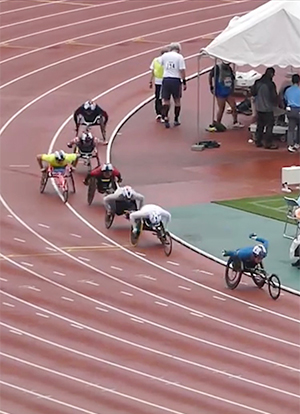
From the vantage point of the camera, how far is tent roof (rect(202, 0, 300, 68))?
26438 millimetres

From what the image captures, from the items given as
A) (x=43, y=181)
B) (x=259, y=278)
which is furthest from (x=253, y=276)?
(x=43, y=181)

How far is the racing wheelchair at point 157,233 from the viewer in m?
20.2

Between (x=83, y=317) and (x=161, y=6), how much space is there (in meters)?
25.9

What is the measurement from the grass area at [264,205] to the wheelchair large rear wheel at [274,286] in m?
3.57

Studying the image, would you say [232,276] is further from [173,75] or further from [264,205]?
[173,75]

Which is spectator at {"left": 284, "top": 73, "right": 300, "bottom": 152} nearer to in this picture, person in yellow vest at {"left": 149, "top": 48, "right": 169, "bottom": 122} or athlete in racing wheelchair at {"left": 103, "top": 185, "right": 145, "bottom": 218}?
person in yellow vest at {"left": 149, "top": 48, "right": 169, "bottom": 122}

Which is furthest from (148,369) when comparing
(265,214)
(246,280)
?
(265,214)

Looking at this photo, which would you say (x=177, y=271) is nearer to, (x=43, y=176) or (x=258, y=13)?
(x=43, y=176)

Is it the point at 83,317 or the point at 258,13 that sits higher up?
the point at 258,13

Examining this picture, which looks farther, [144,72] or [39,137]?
[144,72]

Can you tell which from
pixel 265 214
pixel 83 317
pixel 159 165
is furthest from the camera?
pixel 159 165

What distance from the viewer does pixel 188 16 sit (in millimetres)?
41062

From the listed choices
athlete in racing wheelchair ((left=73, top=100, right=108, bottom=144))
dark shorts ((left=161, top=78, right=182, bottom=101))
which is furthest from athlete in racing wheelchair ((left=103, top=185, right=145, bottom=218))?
dark shorts ((left=161, top=78, right=182, bottom=101))

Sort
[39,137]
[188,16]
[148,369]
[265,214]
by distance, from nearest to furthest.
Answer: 1. [148,369]
2. [265,214]
3. [39,137]
4. [188,16]
